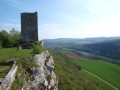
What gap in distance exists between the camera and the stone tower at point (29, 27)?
33.4 meters

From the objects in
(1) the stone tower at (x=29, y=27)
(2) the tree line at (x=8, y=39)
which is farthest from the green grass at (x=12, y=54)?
(2) the tree line at (x=8, y=39)

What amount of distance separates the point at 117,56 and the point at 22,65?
547ft

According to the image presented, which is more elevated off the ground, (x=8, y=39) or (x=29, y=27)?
(x=29, y=27)

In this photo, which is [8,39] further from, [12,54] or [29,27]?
[12,54]

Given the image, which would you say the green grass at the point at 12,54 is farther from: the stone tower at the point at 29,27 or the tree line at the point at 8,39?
the tree line at the point at 8,39

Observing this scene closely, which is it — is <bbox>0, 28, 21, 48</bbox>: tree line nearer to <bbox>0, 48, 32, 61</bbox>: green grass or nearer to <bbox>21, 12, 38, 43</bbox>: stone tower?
<bbox>21, 12, 38, 43</bbox>: stone tower

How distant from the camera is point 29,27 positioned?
33.8 meters

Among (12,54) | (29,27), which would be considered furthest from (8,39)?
(12,54)

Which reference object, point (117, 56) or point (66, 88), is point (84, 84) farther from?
point (117, 56)

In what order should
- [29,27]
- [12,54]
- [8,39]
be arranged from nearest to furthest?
[12,54], [29,27], [8,39]

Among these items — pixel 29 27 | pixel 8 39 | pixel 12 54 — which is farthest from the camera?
pixel 8 39

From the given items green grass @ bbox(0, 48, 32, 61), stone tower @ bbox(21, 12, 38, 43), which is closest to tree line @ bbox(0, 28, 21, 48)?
stone tower @ bbox(21, 12, 38, 43)

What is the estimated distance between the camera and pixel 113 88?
62375 millimetres

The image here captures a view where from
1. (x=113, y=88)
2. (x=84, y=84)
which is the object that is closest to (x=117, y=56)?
(x=113, y=88)
